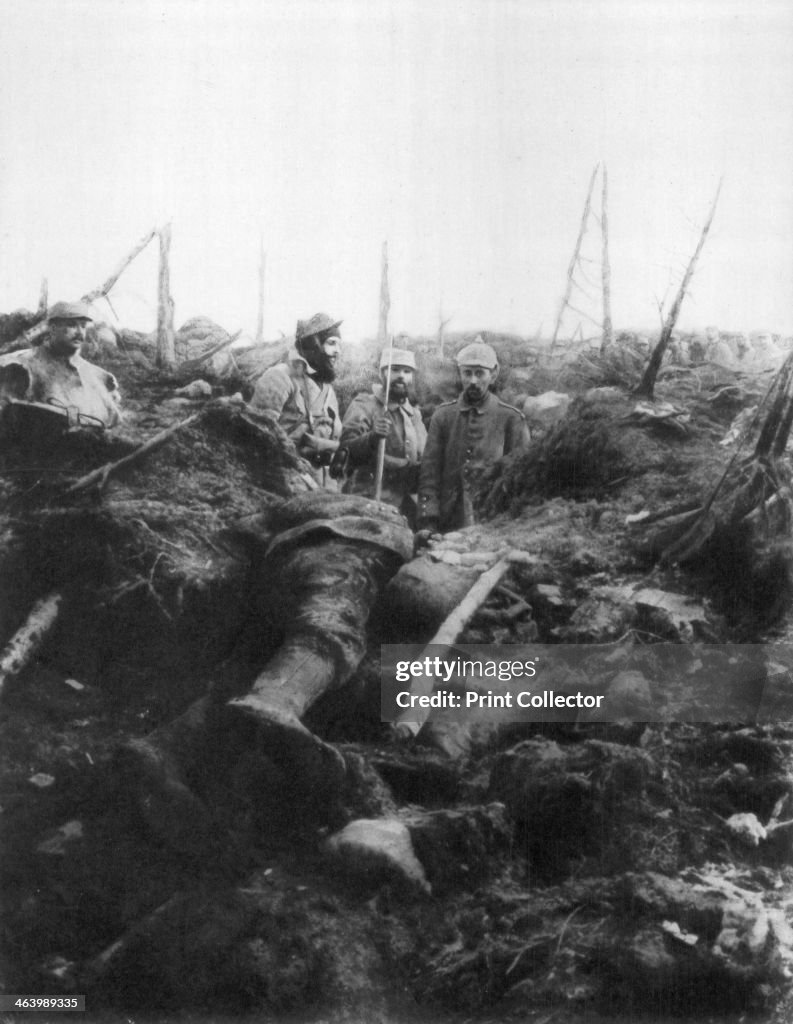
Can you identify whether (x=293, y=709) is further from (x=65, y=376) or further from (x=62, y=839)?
(x=65, y=376)

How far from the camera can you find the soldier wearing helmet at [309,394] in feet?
14.1

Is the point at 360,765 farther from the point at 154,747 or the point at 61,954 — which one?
the point at 61,954

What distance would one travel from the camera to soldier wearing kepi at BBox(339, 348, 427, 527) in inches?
167

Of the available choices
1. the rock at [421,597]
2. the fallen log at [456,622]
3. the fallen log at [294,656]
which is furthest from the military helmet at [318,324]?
the fallen log at [456,622]

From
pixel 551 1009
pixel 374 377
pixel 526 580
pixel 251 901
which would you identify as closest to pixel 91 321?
pixel 374 377

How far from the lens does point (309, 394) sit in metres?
4.37

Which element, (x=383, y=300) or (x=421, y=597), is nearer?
(x=421, y=597)

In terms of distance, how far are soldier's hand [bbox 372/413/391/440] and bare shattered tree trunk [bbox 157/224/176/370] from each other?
94cm

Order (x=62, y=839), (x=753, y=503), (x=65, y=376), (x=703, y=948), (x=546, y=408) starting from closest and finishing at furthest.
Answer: (x=703, y=948) → (x=62, y=839) → (x=753, y=503) → (x=65, y=376) → (x=546, y=408)

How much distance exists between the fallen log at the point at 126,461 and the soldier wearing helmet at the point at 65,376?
0.60 feet

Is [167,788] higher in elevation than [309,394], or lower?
lower

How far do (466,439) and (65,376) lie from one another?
175 centimetres

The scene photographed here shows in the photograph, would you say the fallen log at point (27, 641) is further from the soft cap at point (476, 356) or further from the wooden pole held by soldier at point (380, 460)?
the soft cap at point (476, 356)

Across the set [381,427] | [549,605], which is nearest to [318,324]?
[381,427]
